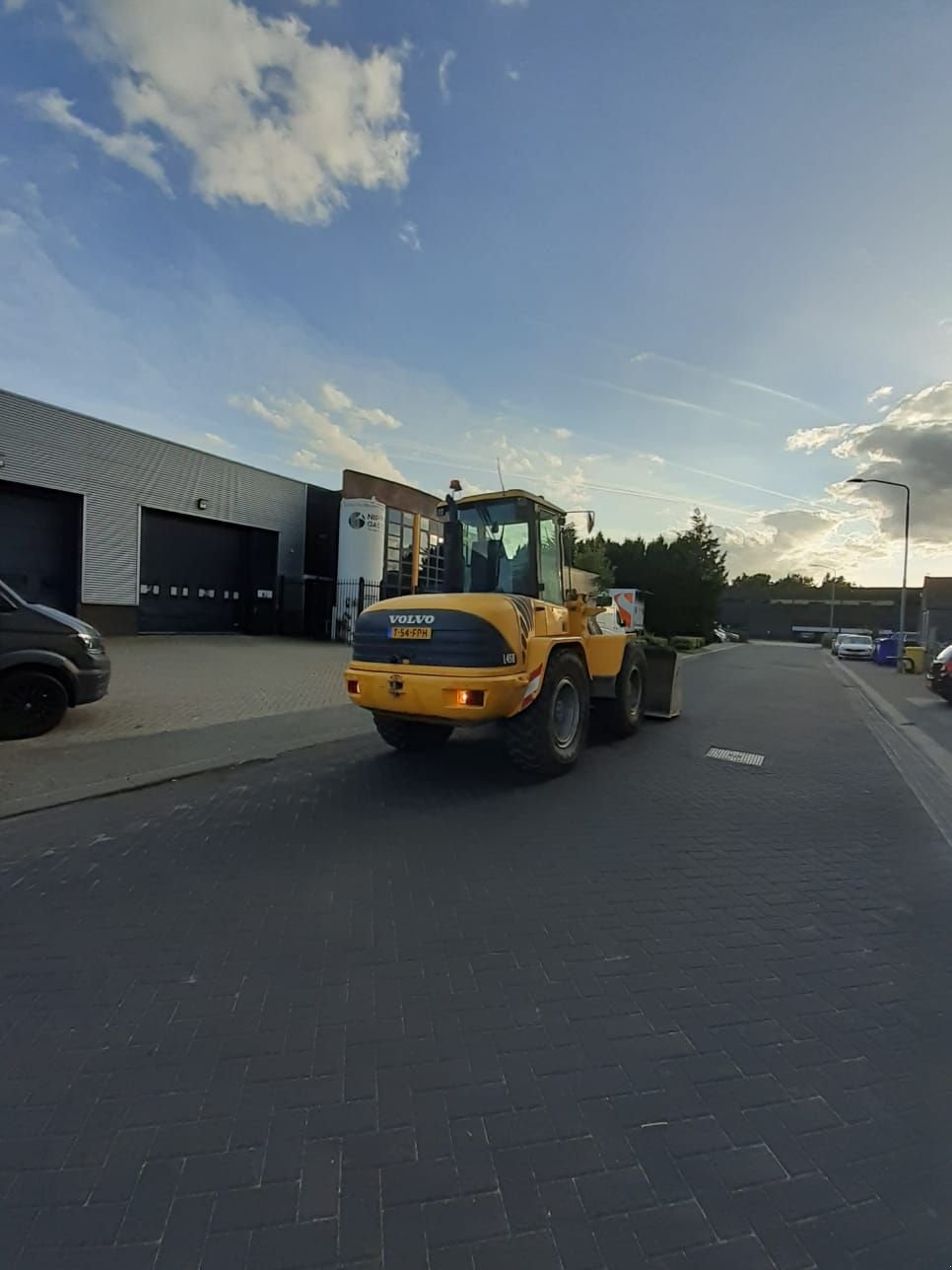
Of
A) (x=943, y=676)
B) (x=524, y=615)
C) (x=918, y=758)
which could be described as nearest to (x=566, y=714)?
(x=524, y=615)

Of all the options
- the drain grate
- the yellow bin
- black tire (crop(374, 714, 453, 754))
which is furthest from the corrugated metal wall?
the yellow bin

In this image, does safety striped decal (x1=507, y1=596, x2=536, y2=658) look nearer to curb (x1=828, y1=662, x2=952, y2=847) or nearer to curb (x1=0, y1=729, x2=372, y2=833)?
curb (x1=0, y1=729, x2=372, y2=833)

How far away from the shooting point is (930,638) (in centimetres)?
3966

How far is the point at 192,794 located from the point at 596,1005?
4291mm

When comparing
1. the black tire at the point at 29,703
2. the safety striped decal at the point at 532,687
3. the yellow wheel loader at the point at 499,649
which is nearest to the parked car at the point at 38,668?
the black tire at the point at 29,703

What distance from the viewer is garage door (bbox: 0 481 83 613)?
18172 millimetres

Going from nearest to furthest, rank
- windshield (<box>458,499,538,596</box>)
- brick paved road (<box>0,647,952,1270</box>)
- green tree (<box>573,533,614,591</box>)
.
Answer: brick paved road (<box>0,647,952,1270</box>) → windshield (<box>458,499,538,596</box>) → green tree (<box>573,533,614,591</box>)

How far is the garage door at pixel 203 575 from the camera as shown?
21.8m

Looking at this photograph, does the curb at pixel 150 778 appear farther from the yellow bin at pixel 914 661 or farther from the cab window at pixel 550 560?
the yellow bin at pixel 914 661

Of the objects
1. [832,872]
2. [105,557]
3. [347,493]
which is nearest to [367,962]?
[832,872]

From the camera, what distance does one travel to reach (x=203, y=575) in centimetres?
2352

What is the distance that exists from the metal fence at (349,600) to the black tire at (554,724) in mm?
17643

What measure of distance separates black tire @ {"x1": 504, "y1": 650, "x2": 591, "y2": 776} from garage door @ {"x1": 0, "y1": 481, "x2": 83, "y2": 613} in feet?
58.1

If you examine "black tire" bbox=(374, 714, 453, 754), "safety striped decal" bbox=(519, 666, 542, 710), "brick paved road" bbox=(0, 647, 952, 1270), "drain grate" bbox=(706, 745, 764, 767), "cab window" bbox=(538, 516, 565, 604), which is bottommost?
"brick paved road" bbox=(0, 647, 952, 1270)
